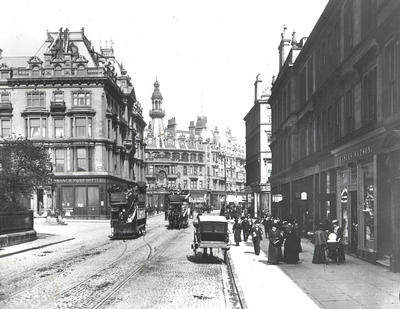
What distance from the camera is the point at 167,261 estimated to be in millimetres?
20547

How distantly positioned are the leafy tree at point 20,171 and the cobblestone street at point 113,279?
21.8ft

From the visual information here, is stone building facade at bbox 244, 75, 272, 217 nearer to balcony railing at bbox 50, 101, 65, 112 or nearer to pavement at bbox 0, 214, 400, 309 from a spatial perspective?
balcony railing at bbox 50, 101, 65, 112

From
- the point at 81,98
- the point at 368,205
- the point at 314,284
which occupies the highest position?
the point at 81,98

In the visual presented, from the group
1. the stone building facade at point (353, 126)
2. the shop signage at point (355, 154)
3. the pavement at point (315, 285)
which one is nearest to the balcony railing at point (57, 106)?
the stone building facade at point (353, 126)

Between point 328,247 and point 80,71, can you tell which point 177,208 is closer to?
point 80,71

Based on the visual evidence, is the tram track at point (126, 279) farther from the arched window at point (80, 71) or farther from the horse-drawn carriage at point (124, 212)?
the arched window at point (80, 71)

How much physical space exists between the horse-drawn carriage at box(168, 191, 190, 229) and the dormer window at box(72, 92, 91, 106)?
22.7 meters

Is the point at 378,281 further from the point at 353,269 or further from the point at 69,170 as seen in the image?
the point at 69,170

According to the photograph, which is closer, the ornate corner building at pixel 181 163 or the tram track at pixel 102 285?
the tram track at pixel 102 285

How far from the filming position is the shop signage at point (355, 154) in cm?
1863

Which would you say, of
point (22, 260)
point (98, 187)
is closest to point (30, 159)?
point (22, 260)

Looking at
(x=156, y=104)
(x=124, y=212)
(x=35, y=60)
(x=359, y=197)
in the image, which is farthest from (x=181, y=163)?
(x=359, y=197)

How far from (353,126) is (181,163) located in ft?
333

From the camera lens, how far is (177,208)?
45000 millimetres
